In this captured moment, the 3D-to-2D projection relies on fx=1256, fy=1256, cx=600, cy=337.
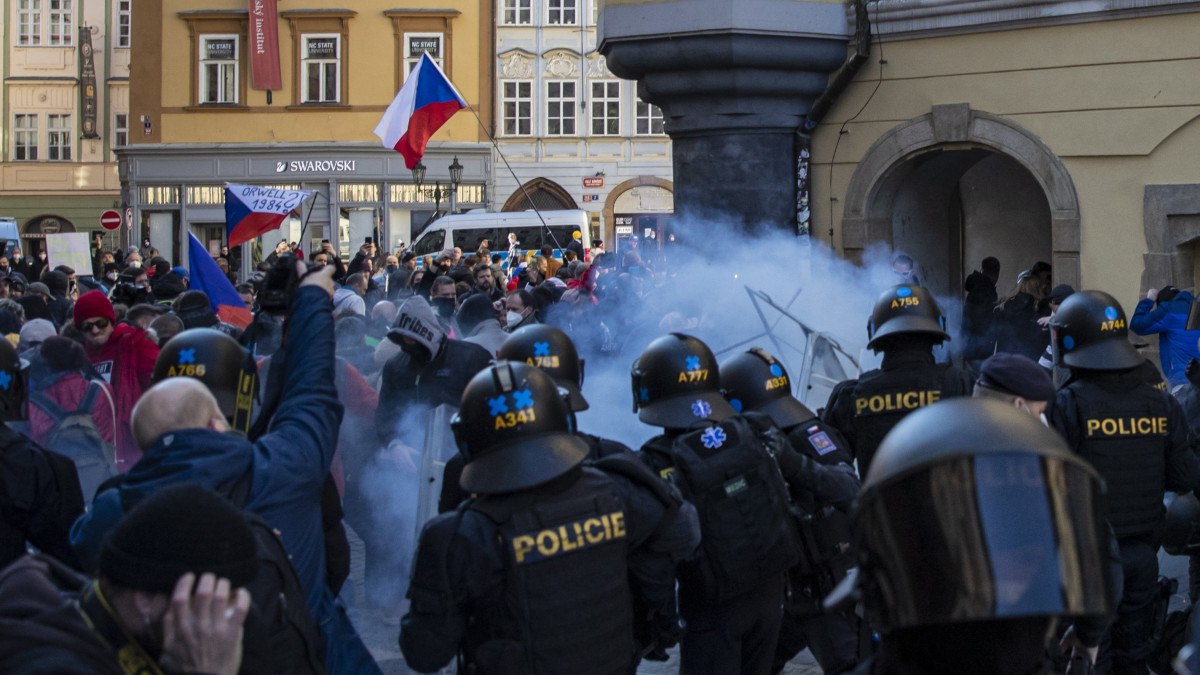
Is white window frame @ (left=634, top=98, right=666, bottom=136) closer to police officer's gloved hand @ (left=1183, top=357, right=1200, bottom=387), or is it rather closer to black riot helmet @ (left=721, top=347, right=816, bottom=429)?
police officer's gloved hand @ (left=1183, top=357, right=1200, bottom=387)

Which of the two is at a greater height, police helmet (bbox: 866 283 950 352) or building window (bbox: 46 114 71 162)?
building window (bbox: 46 114 71 162)

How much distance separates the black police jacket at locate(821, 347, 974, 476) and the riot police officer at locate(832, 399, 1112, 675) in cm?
329

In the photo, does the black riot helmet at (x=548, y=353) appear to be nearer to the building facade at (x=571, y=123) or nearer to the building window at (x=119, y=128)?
the building facade at (x=571, y=123)

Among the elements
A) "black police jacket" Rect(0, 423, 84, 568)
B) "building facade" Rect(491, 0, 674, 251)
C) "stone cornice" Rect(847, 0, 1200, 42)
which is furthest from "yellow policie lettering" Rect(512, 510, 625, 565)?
"building facade" Rect(491, 0, 674, 251)

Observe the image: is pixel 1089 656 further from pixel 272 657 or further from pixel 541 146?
pixel 541 146

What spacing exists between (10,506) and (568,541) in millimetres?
1621

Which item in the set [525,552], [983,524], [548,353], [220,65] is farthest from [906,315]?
[220,65]

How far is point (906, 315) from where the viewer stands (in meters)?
5.31

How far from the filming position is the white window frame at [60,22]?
1548 inches

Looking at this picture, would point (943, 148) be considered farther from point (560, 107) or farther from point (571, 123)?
point (560, 107)

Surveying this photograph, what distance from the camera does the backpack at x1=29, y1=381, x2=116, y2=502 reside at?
4.70 meters

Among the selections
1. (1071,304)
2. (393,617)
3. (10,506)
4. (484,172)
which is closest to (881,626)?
(10,506)

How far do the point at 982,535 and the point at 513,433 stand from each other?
68.2 inches

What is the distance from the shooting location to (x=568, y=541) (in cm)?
317
